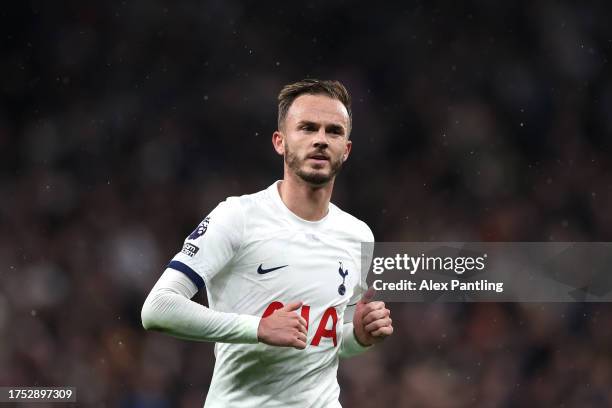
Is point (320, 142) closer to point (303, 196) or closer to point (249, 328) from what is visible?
point (303, 196)

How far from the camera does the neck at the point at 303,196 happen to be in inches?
128

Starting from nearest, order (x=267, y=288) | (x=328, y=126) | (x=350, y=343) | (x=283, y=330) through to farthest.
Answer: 1. (x=283, y=330)
2. (x=267, y=288)
3. (x=328, y=126)
4. (x=350, y=343)

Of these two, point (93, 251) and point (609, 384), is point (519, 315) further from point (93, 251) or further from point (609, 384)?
point (93, 251)

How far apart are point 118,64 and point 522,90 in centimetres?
371

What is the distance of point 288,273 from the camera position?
312 centimetres

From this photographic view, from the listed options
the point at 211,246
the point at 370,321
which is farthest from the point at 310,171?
the point at 370,321

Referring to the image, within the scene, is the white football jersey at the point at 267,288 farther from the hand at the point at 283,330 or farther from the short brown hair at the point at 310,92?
the short brown hair at the point at 310,92

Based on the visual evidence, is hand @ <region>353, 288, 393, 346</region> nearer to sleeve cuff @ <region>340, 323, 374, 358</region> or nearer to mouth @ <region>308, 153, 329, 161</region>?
sleeve cuff @ <region>340, 323, 374, 358</region>

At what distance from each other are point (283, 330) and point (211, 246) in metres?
0.43

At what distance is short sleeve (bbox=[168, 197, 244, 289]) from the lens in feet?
9.73

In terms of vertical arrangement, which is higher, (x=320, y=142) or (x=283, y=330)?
(x=320, y=142)

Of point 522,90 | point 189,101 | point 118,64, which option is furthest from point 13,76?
point 522,90

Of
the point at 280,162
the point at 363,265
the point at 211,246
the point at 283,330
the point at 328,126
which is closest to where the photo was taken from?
the point at 283,330

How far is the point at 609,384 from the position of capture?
7.02 m
